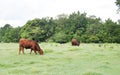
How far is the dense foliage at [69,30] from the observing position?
67.5m

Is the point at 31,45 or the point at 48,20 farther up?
the point at 48,20

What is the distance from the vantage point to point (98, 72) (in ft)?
51.7

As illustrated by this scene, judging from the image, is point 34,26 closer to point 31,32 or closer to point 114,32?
point 31,32

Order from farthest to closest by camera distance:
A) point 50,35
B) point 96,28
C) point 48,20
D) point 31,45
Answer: point 48,20 → point 50,35 → point 96,28 → point 31,45

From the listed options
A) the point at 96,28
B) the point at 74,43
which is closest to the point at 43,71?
the point at 74,43

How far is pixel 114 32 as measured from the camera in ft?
216

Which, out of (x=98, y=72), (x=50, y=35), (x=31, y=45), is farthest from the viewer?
(x=50, y=35)

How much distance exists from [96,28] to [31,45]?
4872 centimetres

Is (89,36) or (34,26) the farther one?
(34,26)

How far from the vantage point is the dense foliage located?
6750 centimetres

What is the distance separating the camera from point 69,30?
252 ft

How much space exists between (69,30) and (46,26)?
22.3 ft

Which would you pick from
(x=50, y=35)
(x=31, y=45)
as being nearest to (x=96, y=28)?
(x=50, y=35)

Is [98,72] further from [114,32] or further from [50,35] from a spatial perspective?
[50,35]
